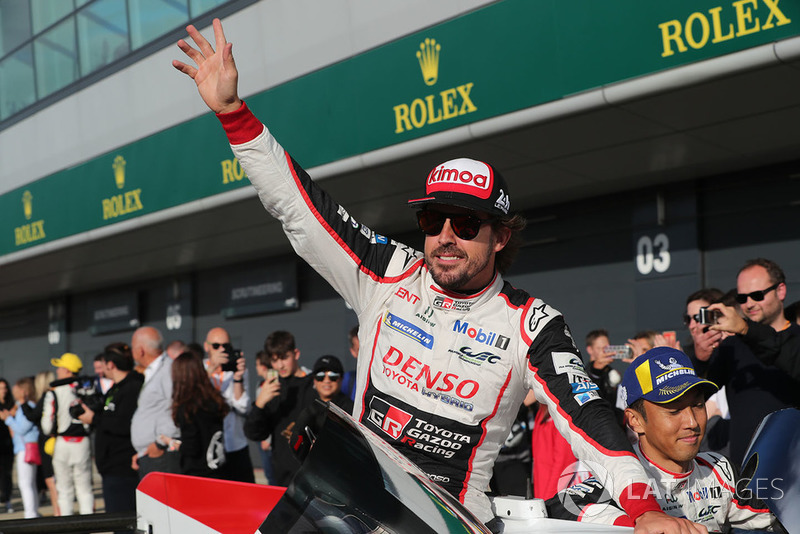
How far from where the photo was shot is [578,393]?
7.50 ft

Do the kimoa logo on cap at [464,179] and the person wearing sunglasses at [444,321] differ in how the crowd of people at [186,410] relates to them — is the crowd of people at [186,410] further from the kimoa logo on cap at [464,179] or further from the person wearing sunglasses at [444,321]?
the kimoa logo on cap at [464,179]

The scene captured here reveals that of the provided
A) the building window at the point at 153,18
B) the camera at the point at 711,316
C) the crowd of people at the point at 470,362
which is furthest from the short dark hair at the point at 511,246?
the building window at the point at 153,18

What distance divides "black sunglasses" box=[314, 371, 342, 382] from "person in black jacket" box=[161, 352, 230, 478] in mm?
801

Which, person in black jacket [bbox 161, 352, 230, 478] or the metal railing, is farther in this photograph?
person in black jacket [bbox 161, 352, 230, 478]

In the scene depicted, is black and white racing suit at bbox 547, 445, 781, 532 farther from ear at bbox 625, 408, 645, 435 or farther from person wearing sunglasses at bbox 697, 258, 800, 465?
person wearing sunglasses at bbox 697, 258, 800, 465

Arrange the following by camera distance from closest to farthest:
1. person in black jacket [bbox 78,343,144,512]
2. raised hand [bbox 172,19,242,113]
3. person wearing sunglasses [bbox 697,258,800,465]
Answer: raised hand [bbox 172,19,242,113] → person wearing sunglasses [bbox 697,258,800,465] → person in black jacket [bbox 78,343,144,512]

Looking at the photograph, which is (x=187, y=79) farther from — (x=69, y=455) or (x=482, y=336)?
(x=482, y=336)

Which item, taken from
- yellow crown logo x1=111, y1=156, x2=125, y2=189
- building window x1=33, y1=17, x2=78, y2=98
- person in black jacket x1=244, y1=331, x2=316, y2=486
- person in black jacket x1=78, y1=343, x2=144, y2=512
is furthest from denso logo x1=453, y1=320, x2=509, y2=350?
building window x1=33, y1=17, x2=78, y2=98

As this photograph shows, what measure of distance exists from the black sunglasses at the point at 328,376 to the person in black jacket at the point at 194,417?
31.5 inches

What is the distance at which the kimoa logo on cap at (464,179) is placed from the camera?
2.54 metres

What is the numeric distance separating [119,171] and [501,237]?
1034 centimetres

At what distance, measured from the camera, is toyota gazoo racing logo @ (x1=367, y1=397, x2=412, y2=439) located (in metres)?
2.59

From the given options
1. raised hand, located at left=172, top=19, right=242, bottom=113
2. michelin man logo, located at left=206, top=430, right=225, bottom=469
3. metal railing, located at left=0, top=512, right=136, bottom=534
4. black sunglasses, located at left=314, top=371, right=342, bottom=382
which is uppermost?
raised hand, located at left=172, top=19, right=242, bottom=113

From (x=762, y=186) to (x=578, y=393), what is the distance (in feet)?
22.6
